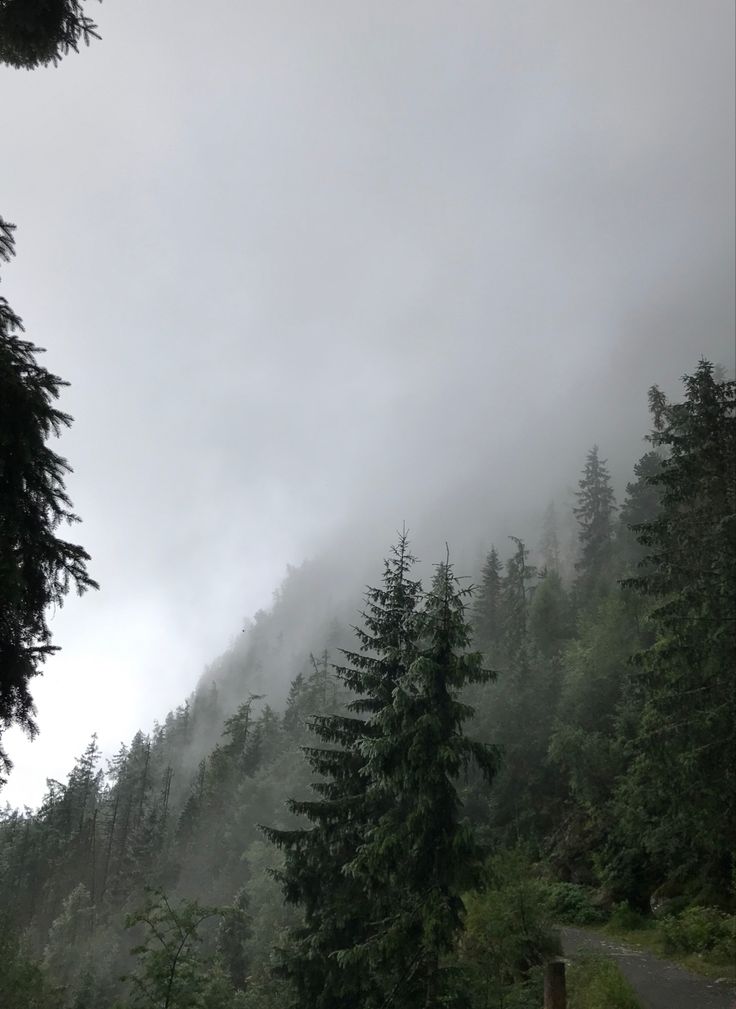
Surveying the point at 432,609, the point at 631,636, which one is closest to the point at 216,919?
the point at 631,636

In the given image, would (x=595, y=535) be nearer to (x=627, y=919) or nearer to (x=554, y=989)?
(x=627, y=919)

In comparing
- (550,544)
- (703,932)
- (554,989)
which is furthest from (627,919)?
(550,544)

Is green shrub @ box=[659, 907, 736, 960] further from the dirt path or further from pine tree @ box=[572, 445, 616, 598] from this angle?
pine tree @ box=[572, 445, 616, 598]

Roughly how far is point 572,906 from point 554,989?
21.8 m

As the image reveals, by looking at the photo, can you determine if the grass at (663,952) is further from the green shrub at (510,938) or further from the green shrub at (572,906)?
the green shrub at (510,938)

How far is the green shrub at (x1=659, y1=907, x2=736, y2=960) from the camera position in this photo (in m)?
16.1

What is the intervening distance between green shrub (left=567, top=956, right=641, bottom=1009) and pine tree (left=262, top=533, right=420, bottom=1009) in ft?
15.4

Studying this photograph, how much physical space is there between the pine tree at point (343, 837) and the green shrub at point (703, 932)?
31.8ft

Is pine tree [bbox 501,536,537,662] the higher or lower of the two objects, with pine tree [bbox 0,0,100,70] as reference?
higher

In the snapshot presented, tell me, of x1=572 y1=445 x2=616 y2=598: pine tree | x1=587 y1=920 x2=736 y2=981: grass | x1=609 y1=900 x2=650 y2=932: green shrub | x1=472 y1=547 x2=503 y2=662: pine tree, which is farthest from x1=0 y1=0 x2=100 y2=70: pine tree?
x1=472 y1=547 x2=503 y2=662: pine tree

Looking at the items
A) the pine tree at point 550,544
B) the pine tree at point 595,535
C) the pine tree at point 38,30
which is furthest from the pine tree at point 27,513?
the pine tree at point 550,544

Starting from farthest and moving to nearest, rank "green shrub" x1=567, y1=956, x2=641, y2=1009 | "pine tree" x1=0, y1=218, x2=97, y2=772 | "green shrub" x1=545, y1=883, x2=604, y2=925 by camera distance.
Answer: "green shrub" x1=545, y1=883, x2=604, y2=925 < "green shrub" x1=567, y1=956, x2=641, y2=1009 < "pine tree" x1=0, y1=218, x2=97, y2=772

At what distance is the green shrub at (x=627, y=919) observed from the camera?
72.7 ft

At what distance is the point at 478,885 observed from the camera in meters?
11.8
